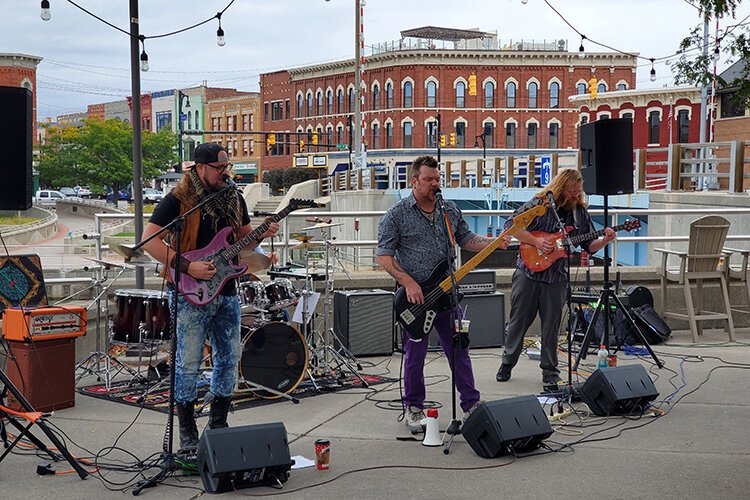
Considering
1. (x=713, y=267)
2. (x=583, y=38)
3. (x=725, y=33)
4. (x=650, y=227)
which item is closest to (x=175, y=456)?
(x=725, y=33)

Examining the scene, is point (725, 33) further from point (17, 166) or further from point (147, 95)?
point (147, 95)

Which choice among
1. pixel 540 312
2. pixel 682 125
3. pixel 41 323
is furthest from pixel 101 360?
pixel 682 125

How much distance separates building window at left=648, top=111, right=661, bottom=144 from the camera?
59531 mm

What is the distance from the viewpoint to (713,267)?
36.8 ft

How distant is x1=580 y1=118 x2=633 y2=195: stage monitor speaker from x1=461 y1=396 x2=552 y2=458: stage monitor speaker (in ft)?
12.8

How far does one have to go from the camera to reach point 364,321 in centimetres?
1035

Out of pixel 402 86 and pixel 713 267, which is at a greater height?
pixel 402 86

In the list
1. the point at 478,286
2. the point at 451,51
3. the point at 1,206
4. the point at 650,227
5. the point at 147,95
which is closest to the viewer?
the point at 1,206

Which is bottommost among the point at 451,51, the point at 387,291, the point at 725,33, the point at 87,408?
the point at 87,408

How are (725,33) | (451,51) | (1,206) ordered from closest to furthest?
(1,206) < (725,33) < (451,51)

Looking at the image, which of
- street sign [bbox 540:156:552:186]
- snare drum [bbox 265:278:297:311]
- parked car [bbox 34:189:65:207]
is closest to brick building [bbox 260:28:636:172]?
parked car [bbox 34:189:65:207]

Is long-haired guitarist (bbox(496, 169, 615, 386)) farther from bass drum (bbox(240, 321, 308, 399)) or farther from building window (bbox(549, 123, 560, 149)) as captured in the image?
building window (bbox(549, 123, 560, 149))

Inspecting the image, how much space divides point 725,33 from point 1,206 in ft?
17.7

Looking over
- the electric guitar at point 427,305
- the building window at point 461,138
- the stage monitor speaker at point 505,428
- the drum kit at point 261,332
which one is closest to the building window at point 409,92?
the building window at point 461,138
